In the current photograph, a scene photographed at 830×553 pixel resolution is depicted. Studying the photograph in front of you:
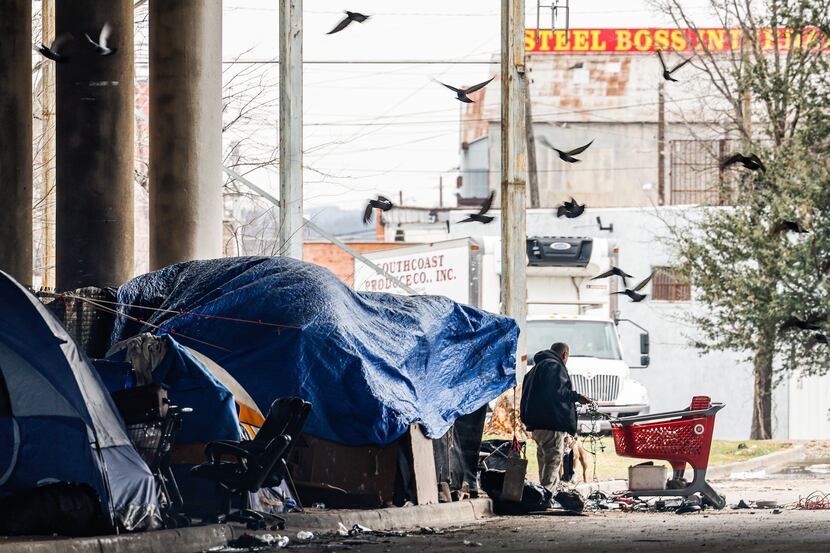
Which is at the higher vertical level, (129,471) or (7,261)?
(7,261)

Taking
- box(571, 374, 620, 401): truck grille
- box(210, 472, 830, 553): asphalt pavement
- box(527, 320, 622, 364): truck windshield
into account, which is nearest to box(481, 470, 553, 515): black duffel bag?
box(210, 472, 830, 553): asphalt pavement

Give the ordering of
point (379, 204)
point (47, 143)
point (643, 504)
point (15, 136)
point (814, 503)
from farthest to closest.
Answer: point (47, 143), point (15, 136), point (379, 204), point (643, 504), point (814, 503)

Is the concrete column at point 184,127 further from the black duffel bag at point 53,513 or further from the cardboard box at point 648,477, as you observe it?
the black duffel bag at point 53,513

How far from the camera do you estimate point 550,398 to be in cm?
1786

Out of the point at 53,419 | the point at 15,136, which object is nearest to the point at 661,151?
the point at 15,136

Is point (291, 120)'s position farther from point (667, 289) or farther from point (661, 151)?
point (661, 151)

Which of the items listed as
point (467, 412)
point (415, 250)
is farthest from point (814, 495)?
point (415, 250)

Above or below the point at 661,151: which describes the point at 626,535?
below

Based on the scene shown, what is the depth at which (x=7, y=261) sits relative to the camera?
2056cm

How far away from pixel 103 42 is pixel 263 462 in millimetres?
8255

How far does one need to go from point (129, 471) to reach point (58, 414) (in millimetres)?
704

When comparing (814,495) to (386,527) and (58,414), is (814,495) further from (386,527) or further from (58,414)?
(58,414)

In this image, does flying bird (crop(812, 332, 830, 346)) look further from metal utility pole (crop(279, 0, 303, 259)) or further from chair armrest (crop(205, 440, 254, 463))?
chair armrest (crop(205, 440, 254, 463))

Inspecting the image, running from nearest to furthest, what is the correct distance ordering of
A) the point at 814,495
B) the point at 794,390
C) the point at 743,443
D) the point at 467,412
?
the point at 467,412 → the point at 814,495 → the point at 743,443 → the point at 794,390
